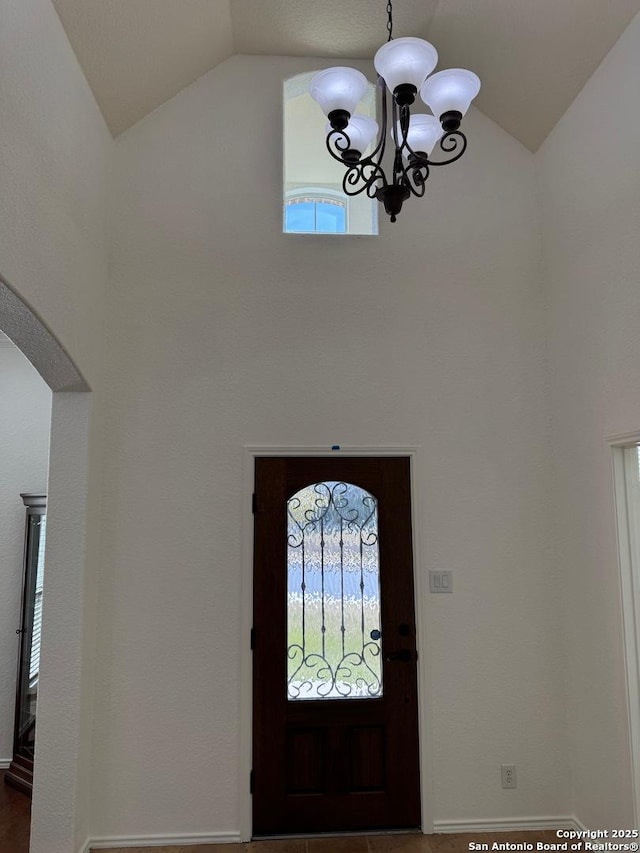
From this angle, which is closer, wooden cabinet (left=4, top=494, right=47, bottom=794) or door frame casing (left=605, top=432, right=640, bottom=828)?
door frame casing (left=605, top=432, right=640, bottom=828)

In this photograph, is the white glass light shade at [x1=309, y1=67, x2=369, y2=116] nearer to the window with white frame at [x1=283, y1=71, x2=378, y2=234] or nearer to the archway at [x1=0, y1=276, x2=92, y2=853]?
the archway at [x1=0, y1=276, x2=92, y2=853]

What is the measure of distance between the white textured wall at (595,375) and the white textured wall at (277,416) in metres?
0.17

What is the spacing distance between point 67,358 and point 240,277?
1182mm

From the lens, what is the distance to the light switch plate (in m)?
3.49

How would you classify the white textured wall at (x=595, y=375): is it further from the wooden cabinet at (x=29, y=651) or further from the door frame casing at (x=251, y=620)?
the wooden cabinet at (x=29, y=651)

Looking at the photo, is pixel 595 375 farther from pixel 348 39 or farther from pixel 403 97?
pixel 348 39

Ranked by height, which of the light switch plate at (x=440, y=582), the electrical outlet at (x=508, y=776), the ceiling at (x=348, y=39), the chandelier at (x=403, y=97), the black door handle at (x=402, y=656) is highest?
the ceiling at (x=348, y=39)

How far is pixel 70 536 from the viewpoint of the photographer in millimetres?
3152

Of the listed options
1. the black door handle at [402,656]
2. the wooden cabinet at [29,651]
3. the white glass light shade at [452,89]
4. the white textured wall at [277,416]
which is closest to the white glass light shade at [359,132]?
the white glass light shade at [452,89]

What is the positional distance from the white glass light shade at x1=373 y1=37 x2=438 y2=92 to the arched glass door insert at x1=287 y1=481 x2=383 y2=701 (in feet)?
6.94

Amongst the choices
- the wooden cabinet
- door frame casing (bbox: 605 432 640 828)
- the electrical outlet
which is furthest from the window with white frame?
the electrical outlet

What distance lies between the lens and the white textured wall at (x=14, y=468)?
427cm

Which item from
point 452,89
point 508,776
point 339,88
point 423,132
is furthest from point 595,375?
point 508,776

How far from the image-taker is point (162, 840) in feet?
10.6
